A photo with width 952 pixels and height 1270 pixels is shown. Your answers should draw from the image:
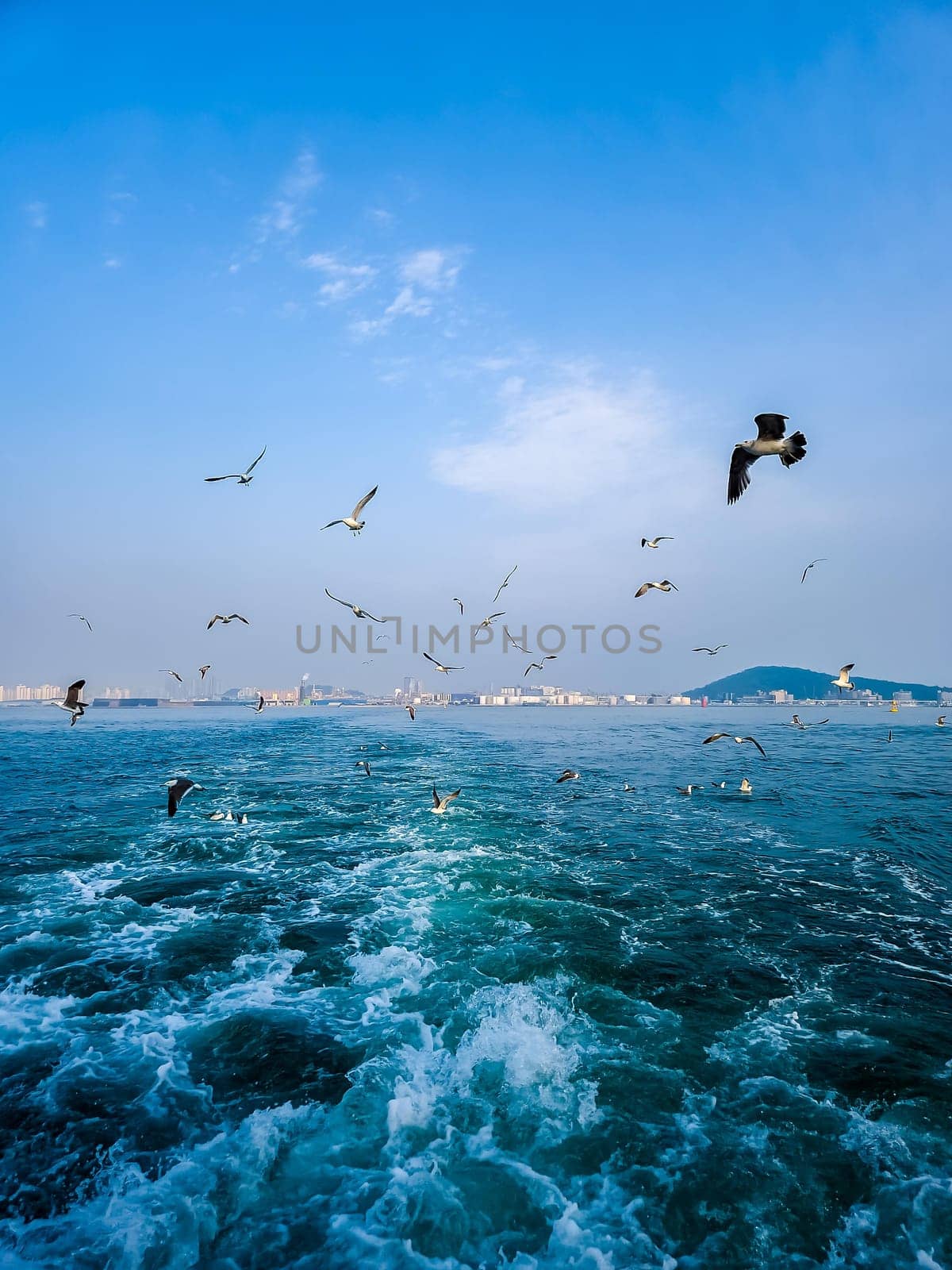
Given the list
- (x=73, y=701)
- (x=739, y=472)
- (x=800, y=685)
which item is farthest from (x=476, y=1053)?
(x=800, y=685)

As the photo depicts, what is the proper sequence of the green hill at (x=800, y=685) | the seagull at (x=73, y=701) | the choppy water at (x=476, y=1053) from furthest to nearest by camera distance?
the green hill at (x=800, y=685)
the seagull at (x=73, y=701)
the choppy water at (x=476, y=1053)

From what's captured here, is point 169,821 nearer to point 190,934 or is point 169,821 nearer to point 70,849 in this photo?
point 70,849

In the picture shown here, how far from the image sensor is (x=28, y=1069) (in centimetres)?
766

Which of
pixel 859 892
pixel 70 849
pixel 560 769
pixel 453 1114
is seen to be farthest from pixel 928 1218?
pixel 560 769

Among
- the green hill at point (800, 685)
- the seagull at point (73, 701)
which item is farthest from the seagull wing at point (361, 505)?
the green hill at point (800, 685)

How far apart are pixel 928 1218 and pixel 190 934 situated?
A: 12213mm

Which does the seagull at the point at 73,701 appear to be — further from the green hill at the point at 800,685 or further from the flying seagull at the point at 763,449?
the green hill at the point at 800,685

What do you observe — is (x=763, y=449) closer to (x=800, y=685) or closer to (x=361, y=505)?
(x=361, y=505)

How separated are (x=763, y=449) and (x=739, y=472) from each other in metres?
0.56

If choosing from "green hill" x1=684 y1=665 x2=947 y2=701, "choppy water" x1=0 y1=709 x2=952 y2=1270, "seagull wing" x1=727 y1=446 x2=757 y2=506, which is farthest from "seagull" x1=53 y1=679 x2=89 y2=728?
"green hill" x1=684 y1=665 x2=947 y2=701

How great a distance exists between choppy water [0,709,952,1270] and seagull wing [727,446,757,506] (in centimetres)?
870

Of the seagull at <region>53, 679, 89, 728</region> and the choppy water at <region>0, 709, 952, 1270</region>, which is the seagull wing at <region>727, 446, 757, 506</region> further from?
the seagull at <region>53, 679, 89, 728</region>

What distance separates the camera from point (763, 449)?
10156mm

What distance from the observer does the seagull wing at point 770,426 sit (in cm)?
916
